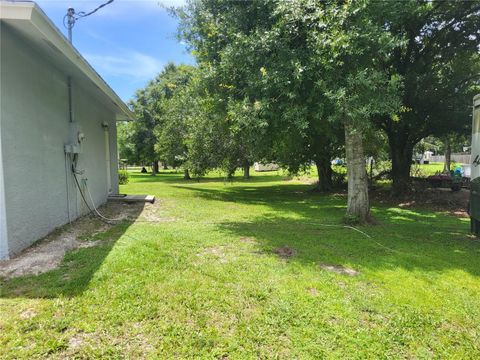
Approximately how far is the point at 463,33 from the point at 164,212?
1096 centimetres

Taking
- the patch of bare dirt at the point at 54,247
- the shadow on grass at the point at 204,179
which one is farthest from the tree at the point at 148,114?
the patch of bare dirt at the point at 54,247

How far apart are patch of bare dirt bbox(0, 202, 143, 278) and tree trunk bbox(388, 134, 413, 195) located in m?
10.4

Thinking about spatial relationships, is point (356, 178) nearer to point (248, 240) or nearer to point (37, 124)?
point (248, 240)

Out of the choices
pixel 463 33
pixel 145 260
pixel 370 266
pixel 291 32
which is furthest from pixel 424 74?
pixel 145 260

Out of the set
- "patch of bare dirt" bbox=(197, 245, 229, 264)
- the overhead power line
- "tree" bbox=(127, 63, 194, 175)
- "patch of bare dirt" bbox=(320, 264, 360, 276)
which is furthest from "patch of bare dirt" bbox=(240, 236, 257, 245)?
"tree" bbox=(127, 63, 194, 175)

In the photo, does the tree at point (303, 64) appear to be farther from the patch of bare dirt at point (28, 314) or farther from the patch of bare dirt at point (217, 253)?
the patch of bare dirt at point (28, 314)

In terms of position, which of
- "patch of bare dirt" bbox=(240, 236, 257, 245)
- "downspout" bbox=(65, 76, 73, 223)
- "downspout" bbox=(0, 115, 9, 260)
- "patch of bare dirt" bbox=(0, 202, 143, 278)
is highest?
"downspout" bbox=(65, 76, 73, 223)

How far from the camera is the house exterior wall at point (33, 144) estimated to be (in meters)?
4.08

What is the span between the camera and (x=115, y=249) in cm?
467

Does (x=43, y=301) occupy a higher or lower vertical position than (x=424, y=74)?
lower

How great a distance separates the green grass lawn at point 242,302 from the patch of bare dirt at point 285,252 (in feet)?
0.20

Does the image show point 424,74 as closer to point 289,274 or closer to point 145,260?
point 289,274

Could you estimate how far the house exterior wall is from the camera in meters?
4.08

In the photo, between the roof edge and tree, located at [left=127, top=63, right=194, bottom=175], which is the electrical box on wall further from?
tree, located at [left=127, top=63, right=194, bottom=175]
